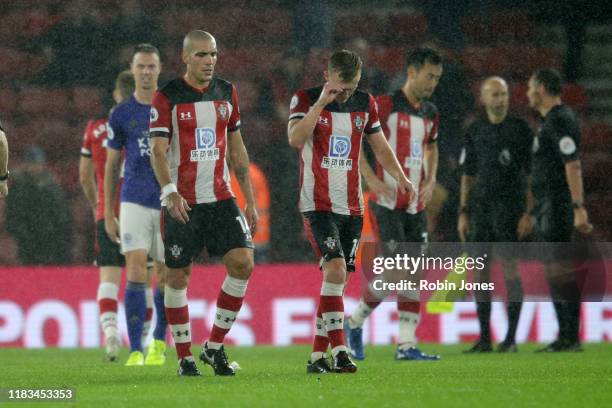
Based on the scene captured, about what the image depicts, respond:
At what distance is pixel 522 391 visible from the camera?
5539 millimetres

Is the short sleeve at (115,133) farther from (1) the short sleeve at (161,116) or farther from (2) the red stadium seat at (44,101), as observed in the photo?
(2) the red stadium seat at (44,101)

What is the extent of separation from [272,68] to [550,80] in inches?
176

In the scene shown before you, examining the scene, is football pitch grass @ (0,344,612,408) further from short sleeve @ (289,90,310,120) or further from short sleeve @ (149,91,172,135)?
short sleeve @ (289,90,310,120)

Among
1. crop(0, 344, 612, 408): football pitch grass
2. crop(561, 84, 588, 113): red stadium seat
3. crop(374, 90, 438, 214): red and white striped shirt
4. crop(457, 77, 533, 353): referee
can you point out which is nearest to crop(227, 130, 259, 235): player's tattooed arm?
crop(0, 344, 612, 408): football pitch grass

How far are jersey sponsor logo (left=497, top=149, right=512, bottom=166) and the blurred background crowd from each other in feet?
6.12

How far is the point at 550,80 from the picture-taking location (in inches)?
373

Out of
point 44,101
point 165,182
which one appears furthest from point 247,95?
point 165,182

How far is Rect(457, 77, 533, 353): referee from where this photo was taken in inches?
376

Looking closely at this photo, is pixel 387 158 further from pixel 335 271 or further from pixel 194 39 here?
pixel 194 39

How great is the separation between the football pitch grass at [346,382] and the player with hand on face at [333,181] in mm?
313

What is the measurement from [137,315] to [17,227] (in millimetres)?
4111

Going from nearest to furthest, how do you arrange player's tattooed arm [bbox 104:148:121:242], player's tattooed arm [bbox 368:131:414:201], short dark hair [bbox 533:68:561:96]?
player's tattooed arm [bbox 368:131:414:201] < player's tattooed arm [bbox 104:148:121:242] < short dark hair [bbox 533:68:561:96]

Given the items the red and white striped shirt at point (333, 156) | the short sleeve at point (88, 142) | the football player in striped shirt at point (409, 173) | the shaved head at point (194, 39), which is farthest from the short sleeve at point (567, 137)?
the shaved head at point (194, 39)

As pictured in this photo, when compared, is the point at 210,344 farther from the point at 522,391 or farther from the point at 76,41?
the point at 76,41
